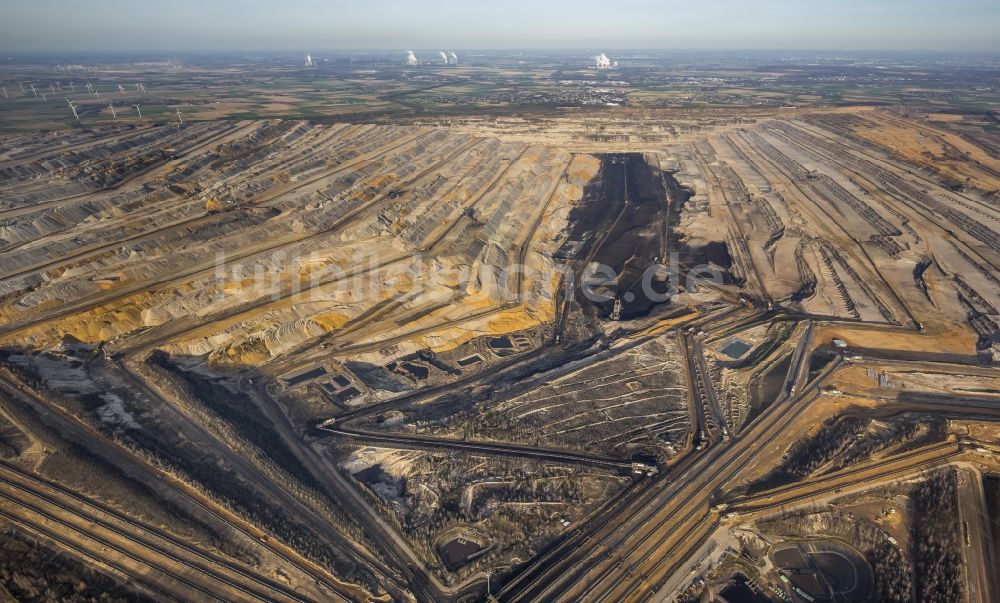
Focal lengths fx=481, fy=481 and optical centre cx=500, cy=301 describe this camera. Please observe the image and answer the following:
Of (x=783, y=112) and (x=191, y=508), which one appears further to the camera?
(x=783, y=112)

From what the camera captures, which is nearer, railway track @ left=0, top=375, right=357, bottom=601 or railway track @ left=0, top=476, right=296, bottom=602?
railway track @ left=0, top=476, right=296, bottom=602

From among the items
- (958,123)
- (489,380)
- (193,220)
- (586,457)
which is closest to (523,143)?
(193,220)

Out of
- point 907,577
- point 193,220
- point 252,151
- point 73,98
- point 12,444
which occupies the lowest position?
point 907,577

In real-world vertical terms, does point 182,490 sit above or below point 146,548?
above

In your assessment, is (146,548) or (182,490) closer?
(146,548)

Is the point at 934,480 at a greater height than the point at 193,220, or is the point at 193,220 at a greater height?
the point at 193,220

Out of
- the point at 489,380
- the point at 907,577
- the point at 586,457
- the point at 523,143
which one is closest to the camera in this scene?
the point at 907,577

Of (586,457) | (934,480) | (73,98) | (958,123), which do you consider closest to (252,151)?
(586,457)

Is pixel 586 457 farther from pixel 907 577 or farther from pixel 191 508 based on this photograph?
pixel 191 508

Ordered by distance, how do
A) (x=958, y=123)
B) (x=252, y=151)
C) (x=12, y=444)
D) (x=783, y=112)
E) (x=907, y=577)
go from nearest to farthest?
(x=907, y=577)
(x=12, y=444)
(x=252, y=151)
(x=958, y=123)
(x=783, y=112)

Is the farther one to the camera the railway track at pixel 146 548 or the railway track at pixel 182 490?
the railway track at pixel 182 490
